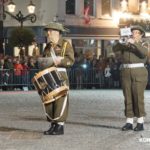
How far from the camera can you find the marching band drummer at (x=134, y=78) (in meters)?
11.8

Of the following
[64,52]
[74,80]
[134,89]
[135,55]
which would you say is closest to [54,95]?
[64,52]

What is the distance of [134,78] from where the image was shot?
11.8 m

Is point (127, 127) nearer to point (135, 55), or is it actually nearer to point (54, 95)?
point (135, 55)

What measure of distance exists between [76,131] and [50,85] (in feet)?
3.87

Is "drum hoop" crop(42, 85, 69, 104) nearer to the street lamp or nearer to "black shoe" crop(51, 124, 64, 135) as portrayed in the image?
"black shoe" crop(51, 124, 64, 135)

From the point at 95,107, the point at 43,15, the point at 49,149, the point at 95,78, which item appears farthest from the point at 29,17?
the point at 49,149

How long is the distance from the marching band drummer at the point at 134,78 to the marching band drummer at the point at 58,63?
3.80ft

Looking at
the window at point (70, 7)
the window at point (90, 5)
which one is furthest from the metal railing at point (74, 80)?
the window at point (90, 5)

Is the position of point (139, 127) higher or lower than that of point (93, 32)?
lower

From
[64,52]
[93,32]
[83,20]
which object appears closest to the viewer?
[64,52]

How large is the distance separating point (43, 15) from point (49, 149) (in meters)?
30.8

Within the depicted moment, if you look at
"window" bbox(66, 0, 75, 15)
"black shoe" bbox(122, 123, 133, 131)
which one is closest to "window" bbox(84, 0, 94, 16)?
"window" bbox(66, 0, 75, 15)

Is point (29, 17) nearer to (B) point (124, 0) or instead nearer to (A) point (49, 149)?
(B) point (124, 0)

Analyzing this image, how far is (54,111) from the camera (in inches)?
439
